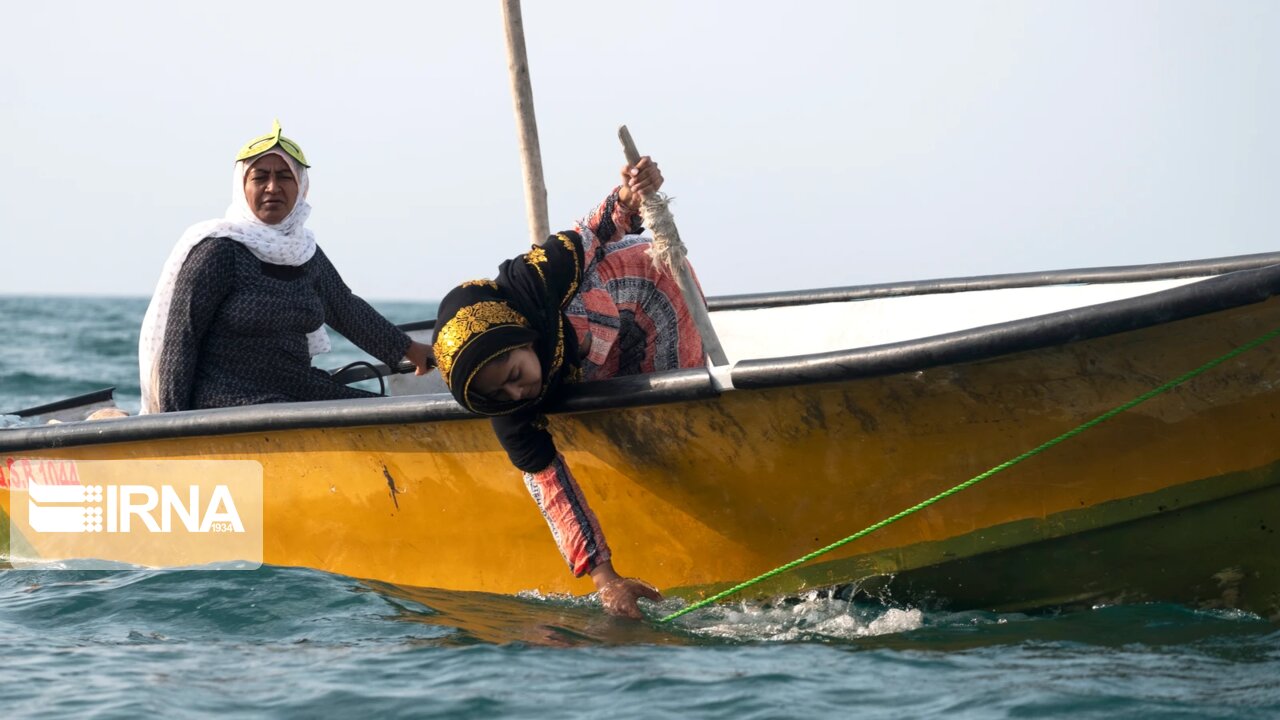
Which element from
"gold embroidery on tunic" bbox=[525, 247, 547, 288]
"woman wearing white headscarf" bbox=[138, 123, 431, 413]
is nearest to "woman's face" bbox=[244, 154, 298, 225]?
"woman wearing white headscarf" bbox=[138, 123, 431, 413]

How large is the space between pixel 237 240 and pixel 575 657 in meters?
2.17

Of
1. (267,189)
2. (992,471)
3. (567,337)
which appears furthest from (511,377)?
(267,189)

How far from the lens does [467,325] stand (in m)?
3.88

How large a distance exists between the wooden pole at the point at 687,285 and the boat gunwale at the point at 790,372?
0.40 metres

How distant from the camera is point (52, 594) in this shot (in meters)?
4.99

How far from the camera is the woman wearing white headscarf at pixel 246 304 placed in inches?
198

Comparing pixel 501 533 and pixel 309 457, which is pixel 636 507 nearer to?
pixel 501 533

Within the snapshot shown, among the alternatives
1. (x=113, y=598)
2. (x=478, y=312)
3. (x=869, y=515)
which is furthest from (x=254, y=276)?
(x=869, y=515)

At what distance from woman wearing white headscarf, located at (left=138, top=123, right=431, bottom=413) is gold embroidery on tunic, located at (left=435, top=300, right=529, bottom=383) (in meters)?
1.43

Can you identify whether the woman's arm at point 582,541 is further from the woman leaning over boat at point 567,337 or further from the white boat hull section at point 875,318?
the white boat hull section at point 875,318

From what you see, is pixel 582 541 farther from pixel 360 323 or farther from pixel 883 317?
pixel 883 317

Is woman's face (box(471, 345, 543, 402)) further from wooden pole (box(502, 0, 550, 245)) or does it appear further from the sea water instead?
wooden pole (box(502, 0, 550, 245))

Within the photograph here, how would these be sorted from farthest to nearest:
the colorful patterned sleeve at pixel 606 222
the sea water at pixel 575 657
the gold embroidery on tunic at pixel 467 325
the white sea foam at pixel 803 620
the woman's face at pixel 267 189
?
the woman's face at pixel 267 189, the colorful patterned sleeve at pixel 606 222, the white sea foam at pixel 803 620, the gold embroidery on tunic at pixel 467 325, the sea water at pixel 575 657

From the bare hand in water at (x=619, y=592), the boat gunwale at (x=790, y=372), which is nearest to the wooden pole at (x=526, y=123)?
the boat gunwale at (x=790, y=372)
